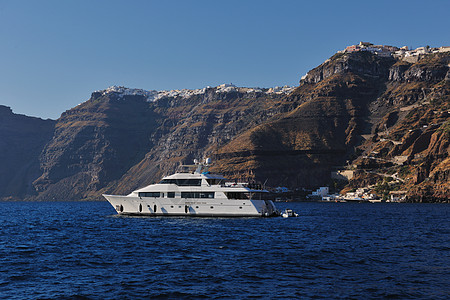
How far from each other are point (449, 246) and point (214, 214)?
112ft

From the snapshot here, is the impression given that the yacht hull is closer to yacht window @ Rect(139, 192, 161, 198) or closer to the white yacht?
the white yacht

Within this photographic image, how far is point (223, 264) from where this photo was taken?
107ft

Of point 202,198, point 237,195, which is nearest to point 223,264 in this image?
point 237,195

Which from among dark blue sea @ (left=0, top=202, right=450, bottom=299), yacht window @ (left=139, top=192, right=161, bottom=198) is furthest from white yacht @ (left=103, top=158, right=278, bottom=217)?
dark blue sea @ (left=0, top=202, right=450, bottom=299)

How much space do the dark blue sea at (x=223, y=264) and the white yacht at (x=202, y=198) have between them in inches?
502

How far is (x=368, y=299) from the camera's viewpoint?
23.3 meters

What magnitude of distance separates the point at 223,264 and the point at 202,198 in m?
34.9

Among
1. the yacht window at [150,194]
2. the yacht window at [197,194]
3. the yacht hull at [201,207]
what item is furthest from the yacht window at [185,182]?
the yacht window at [150,194]

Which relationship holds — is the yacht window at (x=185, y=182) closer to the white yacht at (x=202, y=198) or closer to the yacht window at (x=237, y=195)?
the white yacht at (x=202, y=198)

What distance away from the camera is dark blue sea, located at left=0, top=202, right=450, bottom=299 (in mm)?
24938

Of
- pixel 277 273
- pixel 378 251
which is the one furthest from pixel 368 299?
pixel 378 251

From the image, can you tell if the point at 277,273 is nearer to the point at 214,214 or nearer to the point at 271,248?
the point at 271,248

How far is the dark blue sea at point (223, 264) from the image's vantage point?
2494cm

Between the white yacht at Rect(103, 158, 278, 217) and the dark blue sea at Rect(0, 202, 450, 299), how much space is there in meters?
12.8
